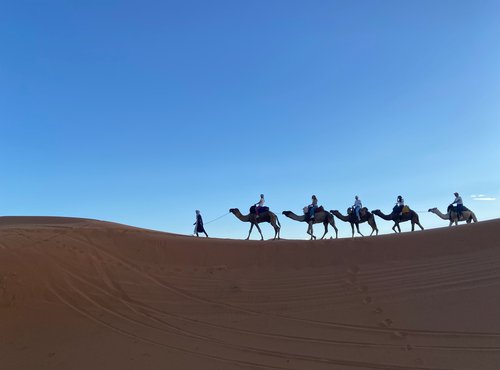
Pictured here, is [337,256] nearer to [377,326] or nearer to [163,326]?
[377,326]

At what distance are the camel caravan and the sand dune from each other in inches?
212

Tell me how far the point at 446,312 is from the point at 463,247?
19.8ft

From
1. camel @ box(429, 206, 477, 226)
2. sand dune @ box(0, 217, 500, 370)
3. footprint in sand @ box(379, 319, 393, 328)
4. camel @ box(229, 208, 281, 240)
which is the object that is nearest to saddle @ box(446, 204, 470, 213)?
camel @ box(429, 206, 477, 226)

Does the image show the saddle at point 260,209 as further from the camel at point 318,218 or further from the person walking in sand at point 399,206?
the person walking in sand at point 399,206

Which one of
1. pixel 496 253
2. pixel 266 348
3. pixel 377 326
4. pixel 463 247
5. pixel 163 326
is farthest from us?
pixel 463 247

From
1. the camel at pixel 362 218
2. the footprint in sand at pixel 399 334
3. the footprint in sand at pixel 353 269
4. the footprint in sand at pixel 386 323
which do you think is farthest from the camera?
the camel at pixel 362 218

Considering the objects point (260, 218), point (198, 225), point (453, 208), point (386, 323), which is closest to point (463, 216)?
point (453, 208)

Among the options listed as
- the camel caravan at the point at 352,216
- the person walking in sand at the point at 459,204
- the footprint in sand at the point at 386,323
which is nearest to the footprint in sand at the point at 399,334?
the footprint in sand at the point at 386,323

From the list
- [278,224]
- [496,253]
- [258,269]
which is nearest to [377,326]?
[258,269]

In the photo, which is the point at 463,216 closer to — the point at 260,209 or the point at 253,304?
the point at 260,209

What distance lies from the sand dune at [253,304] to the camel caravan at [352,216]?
5.38 meters

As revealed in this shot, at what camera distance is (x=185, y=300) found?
396 inches

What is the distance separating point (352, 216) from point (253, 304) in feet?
45.2

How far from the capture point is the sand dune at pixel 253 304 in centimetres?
690
